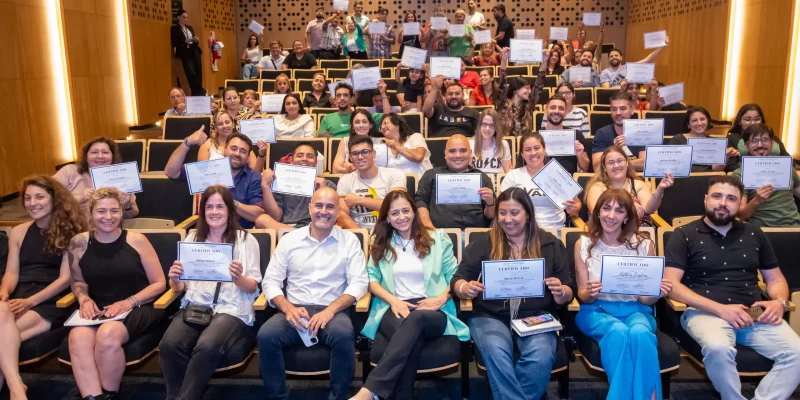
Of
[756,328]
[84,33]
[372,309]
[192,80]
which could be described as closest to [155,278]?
[372,309]

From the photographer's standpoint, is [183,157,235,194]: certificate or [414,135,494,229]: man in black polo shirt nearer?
[183,157,235,194]: certificate

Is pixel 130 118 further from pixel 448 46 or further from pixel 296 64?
pixel 448 46

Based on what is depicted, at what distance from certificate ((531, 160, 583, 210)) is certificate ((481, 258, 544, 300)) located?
973mm

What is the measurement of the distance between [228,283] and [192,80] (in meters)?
8.42

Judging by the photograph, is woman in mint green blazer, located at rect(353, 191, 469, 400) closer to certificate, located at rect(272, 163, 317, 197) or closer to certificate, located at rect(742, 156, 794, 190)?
certificate, located at rect(272, 163, 317, 197)

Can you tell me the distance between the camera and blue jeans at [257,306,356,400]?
9.62 ft

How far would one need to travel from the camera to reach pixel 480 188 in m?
3.86

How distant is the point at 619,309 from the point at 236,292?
1929mm

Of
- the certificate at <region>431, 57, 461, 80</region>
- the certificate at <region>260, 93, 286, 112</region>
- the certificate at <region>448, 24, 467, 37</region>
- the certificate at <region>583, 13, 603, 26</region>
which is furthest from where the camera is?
the certificate at <region>583, 13, 603, 26</region>

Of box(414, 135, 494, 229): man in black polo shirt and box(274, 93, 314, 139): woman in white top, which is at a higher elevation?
box(274, 93, 314, 139): woman in white top

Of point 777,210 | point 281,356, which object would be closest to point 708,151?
Answer: point 777,210

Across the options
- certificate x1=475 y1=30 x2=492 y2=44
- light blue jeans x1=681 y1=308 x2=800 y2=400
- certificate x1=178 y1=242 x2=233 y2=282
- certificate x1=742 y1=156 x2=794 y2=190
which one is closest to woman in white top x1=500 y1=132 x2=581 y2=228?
certificate x1=742 y1=156 x2=794 y2=190

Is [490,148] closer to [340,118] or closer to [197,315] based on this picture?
[340,118]

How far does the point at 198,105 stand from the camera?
266 inches
